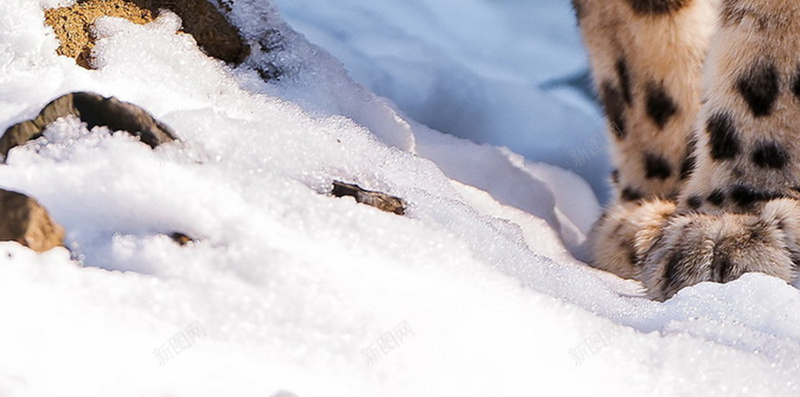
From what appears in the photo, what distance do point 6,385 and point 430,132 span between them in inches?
38.2

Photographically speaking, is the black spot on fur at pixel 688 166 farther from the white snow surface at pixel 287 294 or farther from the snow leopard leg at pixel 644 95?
the white snow surface at pixel 287 294

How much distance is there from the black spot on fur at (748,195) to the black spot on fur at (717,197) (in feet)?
0.04

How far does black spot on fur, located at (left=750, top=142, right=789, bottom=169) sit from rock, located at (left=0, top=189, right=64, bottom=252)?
2.52ft

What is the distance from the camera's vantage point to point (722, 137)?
120 centimetres

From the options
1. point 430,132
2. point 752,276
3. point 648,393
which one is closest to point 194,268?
point 648,393

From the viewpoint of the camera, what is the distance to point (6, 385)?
0.56 metres

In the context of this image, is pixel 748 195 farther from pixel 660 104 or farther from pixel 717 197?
pixel 660 104

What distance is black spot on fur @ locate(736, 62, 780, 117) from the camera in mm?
1157

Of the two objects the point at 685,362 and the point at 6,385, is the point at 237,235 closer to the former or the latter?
the point at 6,385

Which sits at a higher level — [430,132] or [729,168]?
[729,168]

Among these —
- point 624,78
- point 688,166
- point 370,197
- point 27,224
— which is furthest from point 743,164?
point 27,224

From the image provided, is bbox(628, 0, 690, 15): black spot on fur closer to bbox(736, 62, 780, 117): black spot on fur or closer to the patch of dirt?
bbox(736, 62, 780, 117): black spot on fur

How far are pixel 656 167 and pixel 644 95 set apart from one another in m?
0.09

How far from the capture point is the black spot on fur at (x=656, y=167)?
1.37 m
